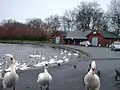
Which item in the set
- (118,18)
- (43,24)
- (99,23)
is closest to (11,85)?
(118,18)

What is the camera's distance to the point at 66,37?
9550 cm

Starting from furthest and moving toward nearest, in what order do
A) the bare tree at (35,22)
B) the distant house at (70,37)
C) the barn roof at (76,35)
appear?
the bare tree at (35,22) < the distant house at (70,37) < the barn roof at (76,35)

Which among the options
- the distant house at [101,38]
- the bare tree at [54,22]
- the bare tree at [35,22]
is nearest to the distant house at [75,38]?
the distant house at [101,38]

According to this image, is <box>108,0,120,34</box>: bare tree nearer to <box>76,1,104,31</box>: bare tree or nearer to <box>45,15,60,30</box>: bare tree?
<box>76,1,104,31</box>: bare tree

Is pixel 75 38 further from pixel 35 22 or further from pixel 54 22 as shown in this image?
pixel 35 22

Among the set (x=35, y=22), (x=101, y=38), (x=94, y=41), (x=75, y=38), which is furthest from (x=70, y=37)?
(x=35, y=22)

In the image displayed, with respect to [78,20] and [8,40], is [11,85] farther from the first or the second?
[78,20]

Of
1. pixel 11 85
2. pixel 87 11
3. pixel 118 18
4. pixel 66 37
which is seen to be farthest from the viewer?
pixel 87 11

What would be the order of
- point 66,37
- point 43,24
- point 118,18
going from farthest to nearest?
1. point 43,24
2. point 66,37
3. point 118,18

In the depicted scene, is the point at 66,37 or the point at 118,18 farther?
the point at 66,37

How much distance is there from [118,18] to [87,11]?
15699 mm

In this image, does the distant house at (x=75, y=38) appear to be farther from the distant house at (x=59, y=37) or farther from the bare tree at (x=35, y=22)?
the bare tree at (x=35, y=22)

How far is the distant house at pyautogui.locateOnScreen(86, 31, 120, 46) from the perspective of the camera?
81.0 metres

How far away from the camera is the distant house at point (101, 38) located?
81.0 meters
